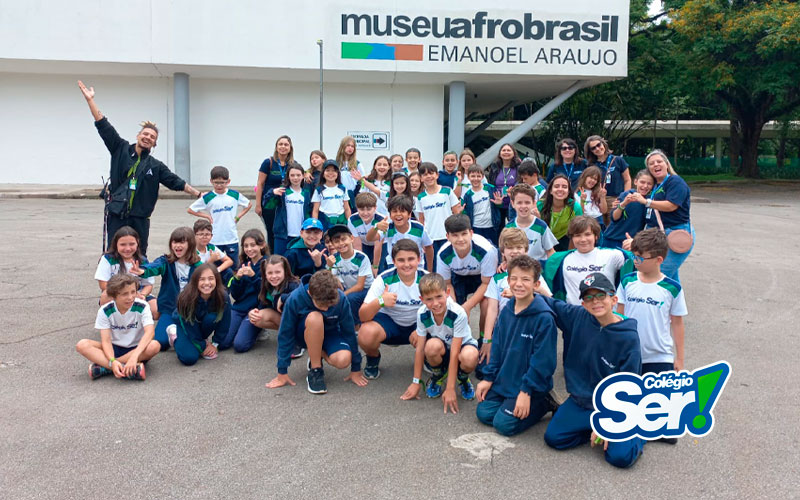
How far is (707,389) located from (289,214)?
5039 millimetres

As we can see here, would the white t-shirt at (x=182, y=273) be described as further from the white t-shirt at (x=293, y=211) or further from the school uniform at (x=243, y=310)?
the white t-shirt at (x=293, y=211)

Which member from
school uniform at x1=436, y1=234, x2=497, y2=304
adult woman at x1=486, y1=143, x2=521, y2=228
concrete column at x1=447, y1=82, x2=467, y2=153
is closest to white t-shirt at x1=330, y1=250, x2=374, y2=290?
school uniform at x1=436, y1=234, x2=497, y2=304

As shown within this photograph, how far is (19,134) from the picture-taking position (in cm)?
2153

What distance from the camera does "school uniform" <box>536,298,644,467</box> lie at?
12.1 feet

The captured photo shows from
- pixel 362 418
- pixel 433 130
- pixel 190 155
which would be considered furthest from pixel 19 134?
pixel 362 418

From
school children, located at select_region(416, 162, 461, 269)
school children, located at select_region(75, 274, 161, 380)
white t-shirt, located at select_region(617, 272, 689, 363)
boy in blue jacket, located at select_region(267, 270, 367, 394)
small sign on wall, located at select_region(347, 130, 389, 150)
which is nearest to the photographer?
white t-shirt, located at select_region(617, 272, 689, 363)

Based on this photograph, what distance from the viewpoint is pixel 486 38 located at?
68.3ft

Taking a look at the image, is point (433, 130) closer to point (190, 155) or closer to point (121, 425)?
point (190, 155)

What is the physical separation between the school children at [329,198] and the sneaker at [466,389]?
10.6 ft

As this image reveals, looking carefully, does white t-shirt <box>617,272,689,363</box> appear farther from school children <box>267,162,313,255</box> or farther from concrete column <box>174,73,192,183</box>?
concrete column <box>174,73,192,183</box>

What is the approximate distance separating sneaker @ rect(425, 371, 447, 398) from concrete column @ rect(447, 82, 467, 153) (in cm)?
1812

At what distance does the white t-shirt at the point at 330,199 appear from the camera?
7.38 metres

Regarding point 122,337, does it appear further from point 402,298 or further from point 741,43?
point 741,43

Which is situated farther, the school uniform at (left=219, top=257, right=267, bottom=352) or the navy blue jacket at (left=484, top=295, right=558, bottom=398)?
the school uniform at (left=219, top=257, right=267, bottom=352)
